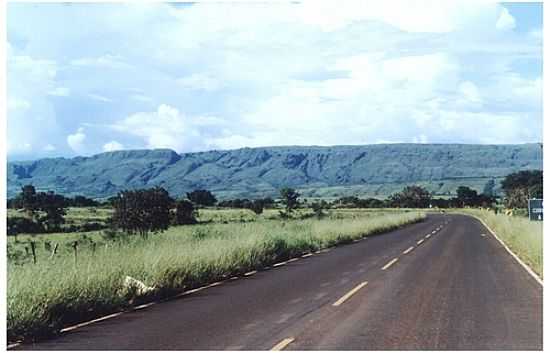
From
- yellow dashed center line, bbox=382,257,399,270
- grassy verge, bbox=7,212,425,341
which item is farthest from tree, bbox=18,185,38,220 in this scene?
yellow dashed center line, bbox=382,257,399,270

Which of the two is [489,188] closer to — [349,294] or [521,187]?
[521,187]

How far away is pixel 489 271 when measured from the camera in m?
19.8

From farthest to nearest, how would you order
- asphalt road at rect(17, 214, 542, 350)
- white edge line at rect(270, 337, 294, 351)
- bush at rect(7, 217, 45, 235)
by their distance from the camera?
bush at rect(7, 217, 45, 235), asphalt road at rect(17, 214, 542, 350), white edge line at rect(270, 337, 294, 351)

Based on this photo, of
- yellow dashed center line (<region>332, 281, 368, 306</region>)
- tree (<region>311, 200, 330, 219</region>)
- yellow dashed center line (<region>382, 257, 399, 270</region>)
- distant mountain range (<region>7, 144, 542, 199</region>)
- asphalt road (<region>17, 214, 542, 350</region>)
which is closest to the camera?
asphalt road (<region>17, 214, 542, 350</region>)

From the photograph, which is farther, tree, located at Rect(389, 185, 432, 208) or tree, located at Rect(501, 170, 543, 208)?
tree, located at Rect(389, 185, 432, 208)

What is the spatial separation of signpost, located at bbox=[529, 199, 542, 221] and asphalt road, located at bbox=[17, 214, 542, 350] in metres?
11.2

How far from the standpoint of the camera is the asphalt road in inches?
379

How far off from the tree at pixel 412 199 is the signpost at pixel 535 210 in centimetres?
11114

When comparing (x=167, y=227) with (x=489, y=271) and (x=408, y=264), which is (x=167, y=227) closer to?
(x=408, y=264)

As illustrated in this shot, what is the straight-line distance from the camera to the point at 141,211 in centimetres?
3672

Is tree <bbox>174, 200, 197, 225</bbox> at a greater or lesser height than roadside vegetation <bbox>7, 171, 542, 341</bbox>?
greater

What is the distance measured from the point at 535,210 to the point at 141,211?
1901 cm

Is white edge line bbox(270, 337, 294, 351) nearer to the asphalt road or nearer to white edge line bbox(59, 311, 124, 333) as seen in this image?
the asphalt road

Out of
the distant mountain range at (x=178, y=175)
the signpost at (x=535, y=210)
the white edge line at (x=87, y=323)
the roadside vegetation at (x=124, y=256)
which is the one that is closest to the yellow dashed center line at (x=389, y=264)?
the roadside vegetation at (x=124, y=256)
